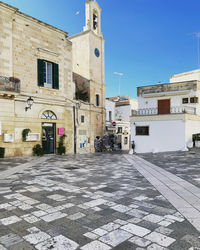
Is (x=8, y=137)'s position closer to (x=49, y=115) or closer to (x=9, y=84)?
(x=9, y=84)

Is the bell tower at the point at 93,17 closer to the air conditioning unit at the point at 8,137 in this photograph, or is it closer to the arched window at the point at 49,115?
the arched window at the point at 49,115

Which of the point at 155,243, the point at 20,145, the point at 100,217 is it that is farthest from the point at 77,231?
the point at 20,145

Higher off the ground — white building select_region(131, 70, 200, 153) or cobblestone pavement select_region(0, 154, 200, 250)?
white building select_region(131, 70, 200, 153)

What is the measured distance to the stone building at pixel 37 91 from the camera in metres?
13.4

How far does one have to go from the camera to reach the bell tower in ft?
73.3

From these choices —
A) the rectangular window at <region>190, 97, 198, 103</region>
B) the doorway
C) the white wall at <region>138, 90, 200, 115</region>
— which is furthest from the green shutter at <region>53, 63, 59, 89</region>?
the rectangular window at <region>190, 97, 198, 103</region>

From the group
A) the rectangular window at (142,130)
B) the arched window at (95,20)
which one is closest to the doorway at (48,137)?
the rectangular window at (142,130)

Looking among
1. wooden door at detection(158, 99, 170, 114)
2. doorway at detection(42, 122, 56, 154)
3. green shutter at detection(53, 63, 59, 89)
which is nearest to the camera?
doorway at detection(42, 122, 56, 154)

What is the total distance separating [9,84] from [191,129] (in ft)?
49.4

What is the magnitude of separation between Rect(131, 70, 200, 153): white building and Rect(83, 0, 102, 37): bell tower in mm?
8496

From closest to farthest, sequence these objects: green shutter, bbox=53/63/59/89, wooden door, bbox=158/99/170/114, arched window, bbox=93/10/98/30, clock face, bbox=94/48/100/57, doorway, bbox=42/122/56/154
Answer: doorway, bbox=42/122/56/154 < green shutter, bbox=53/63/59/89 < wooden door, bbox=158/99/170/114 < clock face, bbox=94/48/100/57 < arched window, bbox=93/10/98/30

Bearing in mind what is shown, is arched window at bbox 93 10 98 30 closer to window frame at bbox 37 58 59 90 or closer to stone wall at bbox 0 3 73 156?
stone wall at bbox 0 3 73 156

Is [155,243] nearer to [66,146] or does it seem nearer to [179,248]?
[179,248]

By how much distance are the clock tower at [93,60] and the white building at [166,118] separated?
4218 mm
